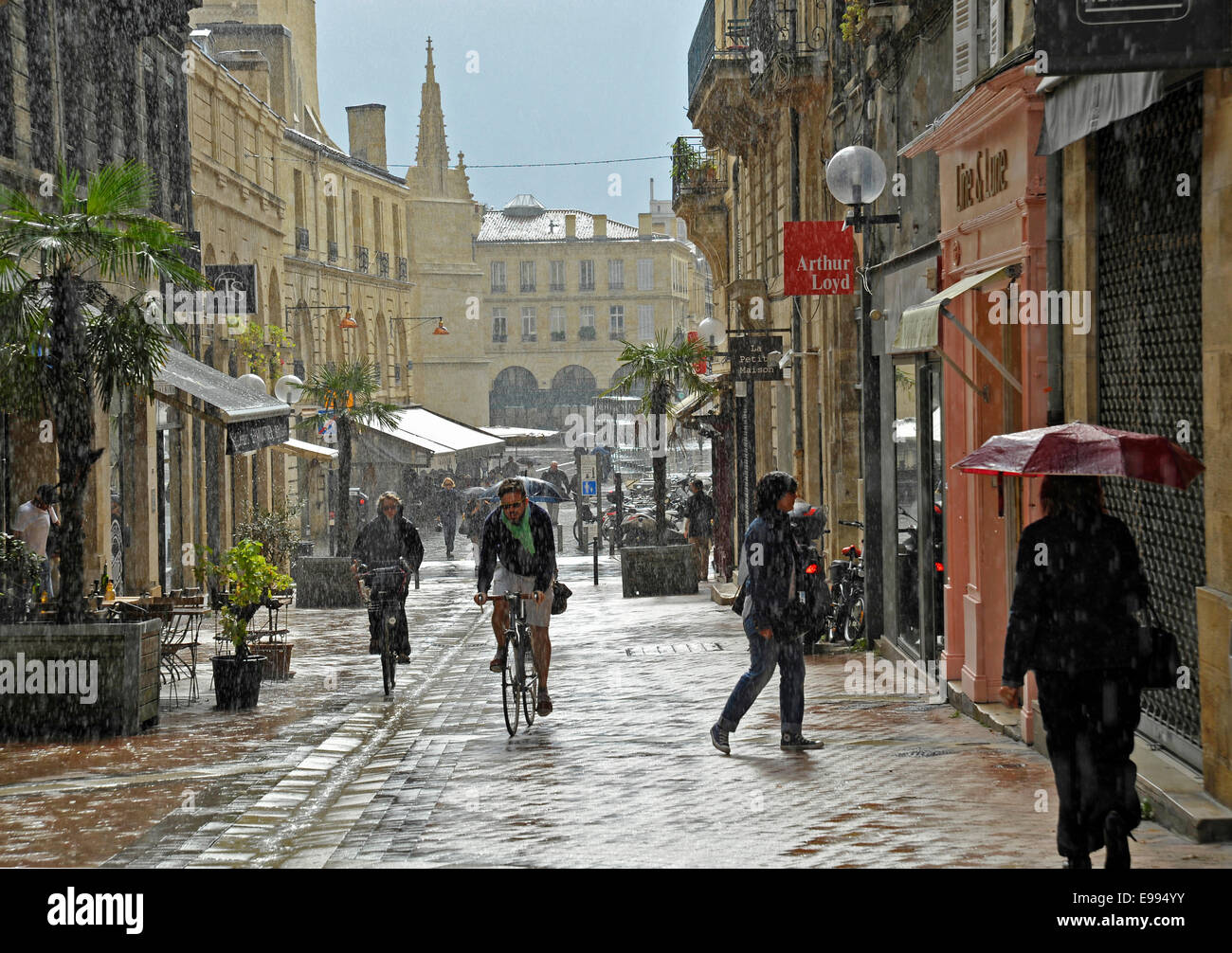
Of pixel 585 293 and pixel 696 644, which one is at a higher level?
pixel 585 293

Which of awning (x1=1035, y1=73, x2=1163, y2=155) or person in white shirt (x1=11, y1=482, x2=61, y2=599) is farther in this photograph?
person in white shirt (x1=11, y1=482, x2=61, y2=599)

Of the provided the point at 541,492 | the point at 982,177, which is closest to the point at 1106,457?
the point at 982,177

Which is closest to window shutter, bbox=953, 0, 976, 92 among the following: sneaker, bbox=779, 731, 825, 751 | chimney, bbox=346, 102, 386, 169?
sneaker, bbox=779, 731, 825, 751

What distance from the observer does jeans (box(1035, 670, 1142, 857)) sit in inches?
251

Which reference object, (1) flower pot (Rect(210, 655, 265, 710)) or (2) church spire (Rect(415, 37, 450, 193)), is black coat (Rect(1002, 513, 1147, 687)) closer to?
(1) flower pot (Rect(210, 655, 265, 710))

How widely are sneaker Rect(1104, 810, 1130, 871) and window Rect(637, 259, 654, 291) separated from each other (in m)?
95.0

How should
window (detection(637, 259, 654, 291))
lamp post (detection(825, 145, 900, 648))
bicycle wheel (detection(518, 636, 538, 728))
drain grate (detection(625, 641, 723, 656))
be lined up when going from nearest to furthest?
bicycle wheel (detection(518, 636, 538, 728))
lamp post (detection(825, 145, 900, 648))
drain grate (detection(625, 641, 723, 656))
window (detection(637, 259, 654, 291))

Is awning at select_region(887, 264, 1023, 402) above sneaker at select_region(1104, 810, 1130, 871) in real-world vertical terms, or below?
above

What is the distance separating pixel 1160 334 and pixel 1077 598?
2.71m

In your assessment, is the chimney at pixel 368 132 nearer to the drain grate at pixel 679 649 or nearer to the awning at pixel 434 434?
the awning at pixel 434 434

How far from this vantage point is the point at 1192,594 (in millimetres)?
8266
